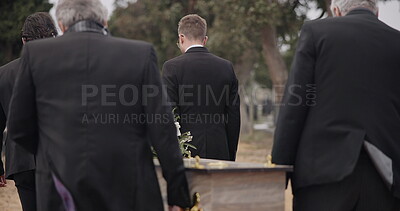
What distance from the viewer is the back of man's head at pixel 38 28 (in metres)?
4.84

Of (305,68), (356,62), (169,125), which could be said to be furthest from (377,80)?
(169,125)

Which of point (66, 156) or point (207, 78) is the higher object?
point (66, 156)

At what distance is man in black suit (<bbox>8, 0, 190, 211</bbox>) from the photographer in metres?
3.43

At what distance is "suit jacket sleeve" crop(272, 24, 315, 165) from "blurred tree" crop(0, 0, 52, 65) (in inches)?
622

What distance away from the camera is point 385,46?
3834mm

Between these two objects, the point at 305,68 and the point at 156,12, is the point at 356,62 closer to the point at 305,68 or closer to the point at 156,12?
the point at 305,68

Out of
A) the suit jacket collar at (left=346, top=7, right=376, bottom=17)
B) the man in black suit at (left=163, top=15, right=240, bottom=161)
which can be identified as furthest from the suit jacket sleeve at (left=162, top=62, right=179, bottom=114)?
the suit jacket collar at (left=346, top=7, right=376, bottom=17)

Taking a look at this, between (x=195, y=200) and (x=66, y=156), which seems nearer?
(x=66, y=156)

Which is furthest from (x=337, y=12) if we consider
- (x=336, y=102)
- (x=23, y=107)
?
(x=23, y=107)

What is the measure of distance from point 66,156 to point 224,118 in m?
2.85

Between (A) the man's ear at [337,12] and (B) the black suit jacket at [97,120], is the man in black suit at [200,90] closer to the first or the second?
(A) the man's ear at [337,12]

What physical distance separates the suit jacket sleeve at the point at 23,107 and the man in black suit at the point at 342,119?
142 centimetres

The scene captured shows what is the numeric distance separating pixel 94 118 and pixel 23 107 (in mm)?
413

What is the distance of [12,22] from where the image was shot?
18.8 meters
